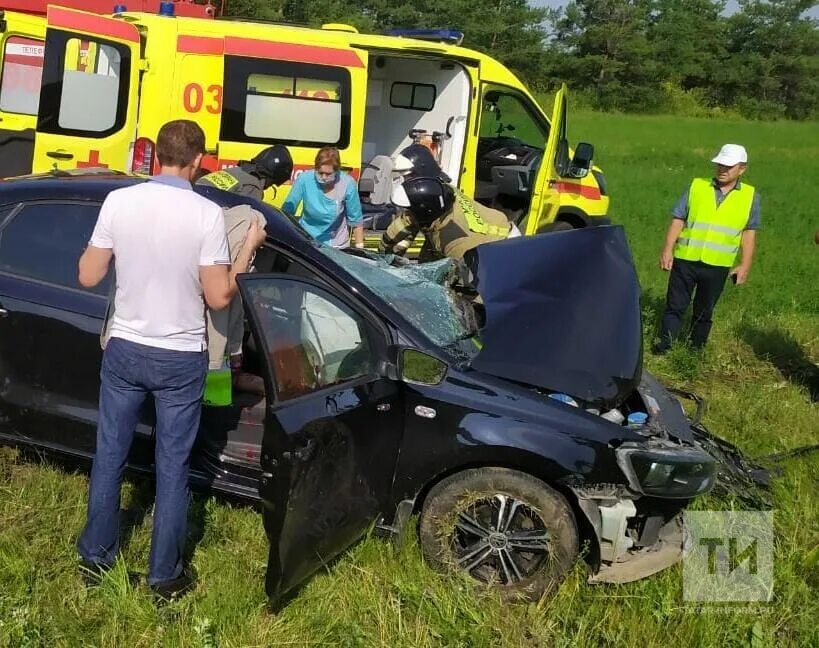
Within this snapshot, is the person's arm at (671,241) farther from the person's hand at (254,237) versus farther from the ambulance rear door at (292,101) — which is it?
the person's hand at (254,237)

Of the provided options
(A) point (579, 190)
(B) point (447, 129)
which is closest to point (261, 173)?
(B) point (447, 129)

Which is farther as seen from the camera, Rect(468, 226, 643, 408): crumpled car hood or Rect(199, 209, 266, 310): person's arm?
Rect(468, 226, 643, 408): crumpled car hood

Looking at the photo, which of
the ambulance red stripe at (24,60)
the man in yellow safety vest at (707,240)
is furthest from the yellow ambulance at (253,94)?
the man in yellow safety vest at (707,240)

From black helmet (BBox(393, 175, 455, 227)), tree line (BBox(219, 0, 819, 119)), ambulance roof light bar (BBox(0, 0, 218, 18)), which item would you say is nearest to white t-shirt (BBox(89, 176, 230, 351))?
black helmet (BBox(393, 175, 455, 227))

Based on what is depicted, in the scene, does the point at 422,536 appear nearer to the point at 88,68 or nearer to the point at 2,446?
the point at 2,446

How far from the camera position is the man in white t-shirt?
8.73 ft

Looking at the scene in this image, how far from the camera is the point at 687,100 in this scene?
44.7 meters

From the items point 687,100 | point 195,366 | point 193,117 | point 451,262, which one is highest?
point 687,100

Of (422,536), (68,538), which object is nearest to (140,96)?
(68,538)

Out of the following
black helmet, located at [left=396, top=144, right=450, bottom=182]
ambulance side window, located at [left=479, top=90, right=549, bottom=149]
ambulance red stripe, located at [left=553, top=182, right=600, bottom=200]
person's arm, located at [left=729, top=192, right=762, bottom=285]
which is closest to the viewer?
black helmet, located at [left=396, top=144, right=450, bottom=182]

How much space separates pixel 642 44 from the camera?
45594 mm

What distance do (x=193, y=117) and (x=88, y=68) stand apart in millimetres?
826

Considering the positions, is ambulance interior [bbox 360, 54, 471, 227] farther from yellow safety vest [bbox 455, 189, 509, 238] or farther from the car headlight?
the car headlight

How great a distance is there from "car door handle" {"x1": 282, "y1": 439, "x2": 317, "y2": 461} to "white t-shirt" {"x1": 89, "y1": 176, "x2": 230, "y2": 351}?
50 centimetres
